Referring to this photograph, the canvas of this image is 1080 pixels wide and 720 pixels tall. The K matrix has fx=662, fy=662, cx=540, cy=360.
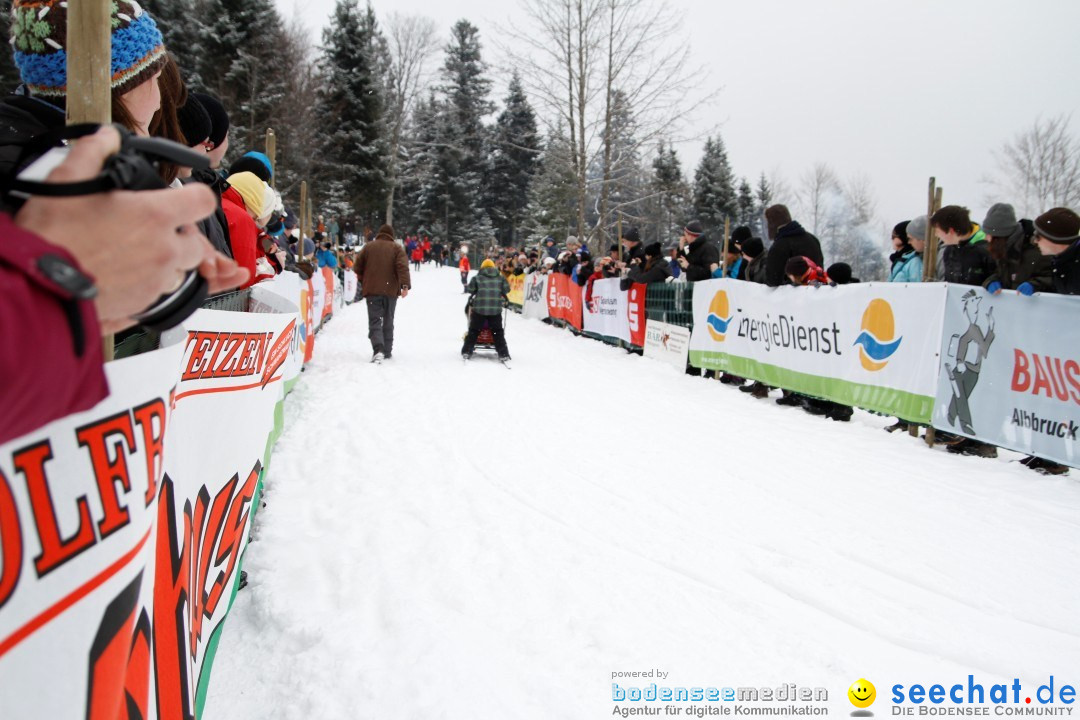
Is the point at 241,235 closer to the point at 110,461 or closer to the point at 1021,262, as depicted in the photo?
the point at 110,461

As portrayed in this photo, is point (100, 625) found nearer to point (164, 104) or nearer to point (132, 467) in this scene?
point (132, 467)

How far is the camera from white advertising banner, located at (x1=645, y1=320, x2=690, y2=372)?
32.3 ft

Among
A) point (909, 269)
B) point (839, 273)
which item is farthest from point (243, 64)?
point (909, 269)

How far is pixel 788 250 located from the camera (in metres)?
7.71

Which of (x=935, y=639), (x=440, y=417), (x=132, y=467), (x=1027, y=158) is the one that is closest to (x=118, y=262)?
(x=132, y=467)

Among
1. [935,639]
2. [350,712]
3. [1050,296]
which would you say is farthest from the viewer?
[1050,296]

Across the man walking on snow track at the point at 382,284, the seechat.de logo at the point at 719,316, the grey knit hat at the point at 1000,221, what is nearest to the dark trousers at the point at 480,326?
the man walking on snow track at the point at 382,284

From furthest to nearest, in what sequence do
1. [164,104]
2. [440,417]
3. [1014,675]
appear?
[440,417] → [1014,675] → [164,104]

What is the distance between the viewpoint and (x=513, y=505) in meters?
4.12

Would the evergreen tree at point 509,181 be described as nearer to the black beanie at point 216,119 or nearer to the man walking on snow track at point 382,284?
the man walking on snow track at point 382,284

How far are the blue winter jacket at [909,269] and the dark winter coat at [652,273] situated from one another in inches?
154

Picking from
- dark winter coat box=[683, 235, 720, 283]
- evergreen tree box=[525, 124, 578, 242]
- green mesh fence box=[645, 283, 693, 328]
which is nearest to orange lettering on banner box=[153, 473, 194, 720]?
green mesh fence box=[645, 283, 693, 328]

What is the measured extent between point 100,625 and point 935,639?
298 cm

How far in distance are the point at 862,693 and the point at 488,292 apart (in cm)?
891
